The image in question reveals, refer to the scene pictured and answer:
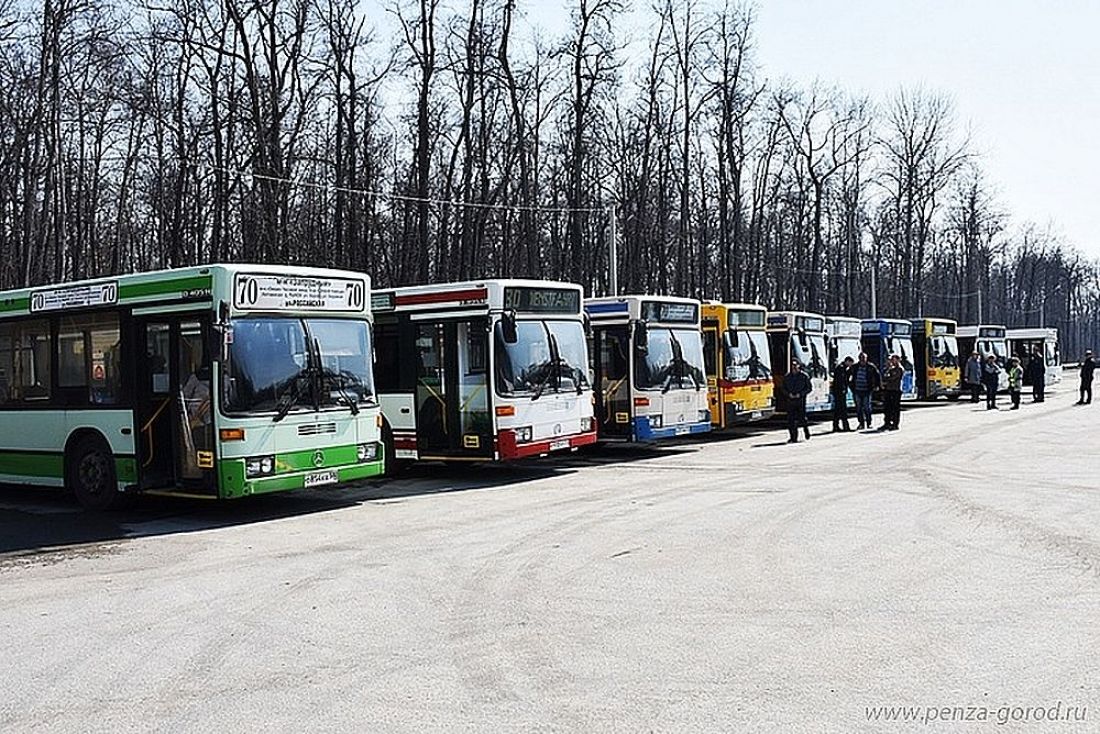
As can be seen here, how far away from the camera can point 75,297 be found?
1488cm

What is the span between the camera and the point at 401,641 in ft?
24.7

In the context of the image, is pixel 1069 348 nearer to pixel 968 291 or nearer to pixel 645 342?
pixel 968 291

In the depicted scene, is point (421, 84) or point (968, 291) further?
point (968, 291)

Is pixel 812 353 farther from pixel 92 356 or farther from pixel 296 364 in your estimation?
pixel 92 356

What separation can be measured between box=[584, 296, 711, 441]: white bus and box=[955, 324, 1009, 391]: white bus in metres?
21.7

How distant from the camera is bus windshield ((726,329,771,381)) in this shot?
23.9 meters

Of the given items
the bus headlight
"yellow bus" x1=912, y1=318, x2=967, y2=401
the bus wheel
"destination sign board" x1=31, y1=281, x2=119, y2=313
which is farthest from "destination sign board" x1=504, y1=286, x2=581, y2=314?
"yellow bus" x1=912, y1=318, x2=967, y2=401

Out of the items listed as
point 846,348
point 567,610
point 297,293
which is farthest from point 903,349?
point 567,610

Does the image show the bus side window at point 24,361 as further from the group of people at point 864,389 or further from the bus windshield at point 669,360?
the group of people at point 864,389

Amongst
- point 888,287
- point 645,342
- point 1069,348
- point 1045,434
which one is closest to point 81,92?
point 645,342

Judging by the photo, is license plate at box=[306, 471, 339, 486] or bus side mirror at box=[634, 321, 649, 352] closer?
license plate at box=[306, 471, 339, 486]

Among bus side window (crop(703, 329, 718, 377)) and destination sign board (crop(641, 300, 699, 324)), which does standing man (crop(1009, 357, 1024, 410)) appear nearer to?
bus side window (crop(703, 329, 718, 377))

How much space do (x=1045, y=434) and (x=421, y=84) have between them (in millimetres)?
21254

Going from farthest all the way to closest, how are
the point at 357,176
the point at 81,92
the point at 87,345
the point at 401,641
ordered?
the point at 357,176 < the point at 81,92 < the point at 87,345 < the point at 401,641
